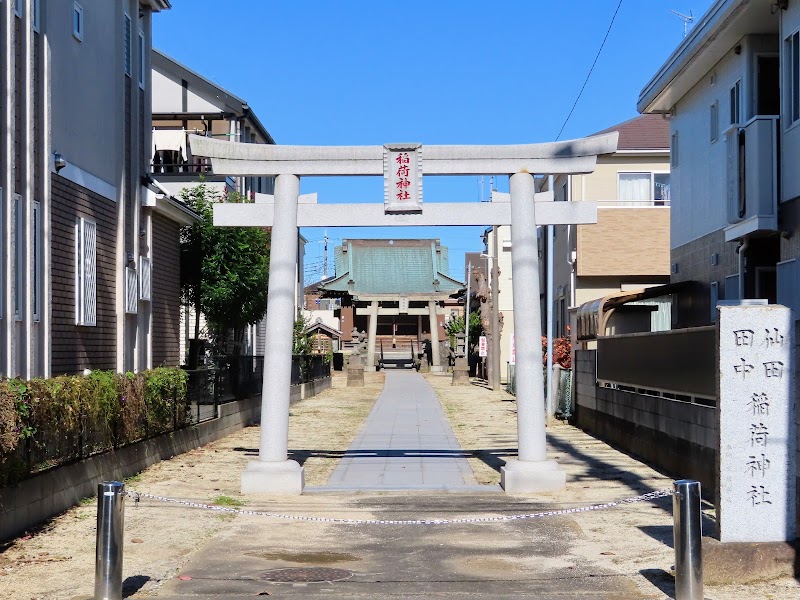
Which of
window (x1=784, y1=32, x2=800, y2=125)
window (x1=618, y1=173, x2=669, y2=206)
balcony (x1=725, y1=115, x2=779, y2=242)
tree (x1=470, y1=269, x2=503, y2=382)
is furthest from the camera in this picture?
tree (x1=470, y1=269, x2=503, y2=382)

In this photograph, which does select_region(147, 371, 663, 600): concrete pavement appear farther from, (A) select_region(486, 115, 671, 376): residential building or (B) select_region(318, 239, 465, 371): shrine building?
(B) select_region(318, 239, 465, 371): shrine building

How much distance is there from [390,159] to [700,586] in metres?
8.05

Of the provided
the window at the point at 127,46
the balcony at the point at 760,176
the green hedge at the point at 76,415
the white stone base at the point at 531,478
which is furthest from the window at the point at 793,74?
the window at the point at 127,46

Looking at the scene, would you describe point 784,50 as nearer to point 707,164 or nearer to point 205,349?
point 707,164

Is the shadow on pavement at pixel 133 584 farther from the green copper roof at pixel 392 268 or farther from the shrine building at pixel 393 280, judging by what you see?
the green copper roof at pixel 392 268

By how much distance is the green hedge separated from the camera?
32.8 feet

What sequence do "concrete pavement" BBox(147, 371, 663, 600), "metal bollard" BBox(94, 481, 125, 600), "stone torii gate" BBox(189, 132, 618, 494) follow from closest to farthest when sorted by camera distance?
"metal bollard" BBox(94, 481, 125, 600), "concrete pavement" BBox(147, 371, 663, 600), "stone torii gate" BBox(189, 132, 618, 494)

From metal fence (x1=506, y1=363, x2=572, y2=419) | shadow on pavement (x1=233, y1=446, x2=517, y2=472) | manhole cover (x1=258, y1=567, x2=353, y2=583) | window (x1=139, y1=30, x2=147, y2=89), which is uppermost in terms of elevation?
window (x1=139, y1=30, x2=147, y2=89)

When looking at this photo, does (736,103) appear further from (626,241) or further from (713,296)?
(626,241)

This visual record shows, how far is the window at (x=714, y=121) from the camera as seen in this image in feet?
65.1

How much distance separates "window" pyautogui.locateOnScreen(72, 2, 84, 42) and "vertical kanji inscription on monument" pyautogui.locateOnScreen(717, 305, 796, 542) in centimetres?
1227

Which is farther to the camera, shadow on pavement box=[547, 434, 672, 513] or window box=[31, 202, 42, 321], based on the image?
window box=[31, 202, 42, 321]

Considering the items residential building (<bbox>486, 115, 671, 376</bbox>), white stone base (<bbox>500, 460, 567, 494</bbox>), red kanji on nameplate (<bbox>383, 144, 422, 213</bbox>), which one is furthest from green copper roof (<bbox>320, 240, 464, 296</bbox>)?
white stone base (<bbox>500, 460, 567, 494</bbox>)

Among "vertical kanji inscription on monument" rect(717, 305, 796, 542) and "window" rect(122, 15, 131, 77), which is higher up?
"window" rect(122, 15, 131, 77)
